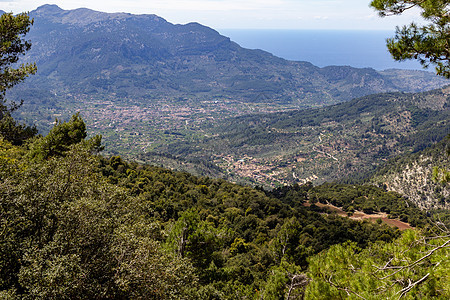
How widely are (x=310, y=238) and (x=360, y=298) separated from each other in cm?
2239

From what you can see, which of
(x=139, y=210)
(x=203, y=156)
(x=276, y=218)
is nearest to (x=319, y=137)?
(x=203, y=156)

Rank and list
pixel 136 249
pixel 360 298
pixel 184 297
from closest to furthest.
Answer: pixel 360 298
pixel 136 249
pixel 184 297

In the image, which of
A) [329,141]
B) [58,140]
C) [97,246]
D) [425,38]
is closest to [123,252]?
[97,246]

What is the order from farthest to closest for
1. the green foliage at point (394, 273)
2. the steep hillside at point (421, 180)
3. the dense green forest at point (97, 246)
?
the steep hillside at point (421, 180)
the dense green forest at point (97, 246)
the green foliage at point (394, 273)

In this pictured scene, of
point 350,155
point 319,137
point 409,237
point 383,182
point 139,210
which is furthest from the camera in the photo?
point 319,137

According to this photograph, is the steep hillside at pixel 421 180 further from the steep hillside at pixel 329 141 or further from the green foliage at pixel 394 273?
the green foliage at pixel 394 273

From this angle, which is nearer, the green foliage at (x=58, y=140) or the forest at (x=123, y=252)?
the forest at (x=123, y=252)

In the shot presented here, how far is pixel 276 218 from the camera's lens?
33.2m

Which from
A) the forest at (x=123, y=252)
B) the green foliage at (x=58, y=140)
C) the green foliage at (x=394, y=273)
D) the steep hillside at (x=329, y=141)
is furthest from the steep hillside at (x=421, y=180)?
the green foliage at (x=58, y=140)

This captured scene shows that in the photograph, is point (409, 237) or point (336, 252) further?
point (336, 252)

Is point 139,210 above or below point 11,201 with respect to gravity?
below

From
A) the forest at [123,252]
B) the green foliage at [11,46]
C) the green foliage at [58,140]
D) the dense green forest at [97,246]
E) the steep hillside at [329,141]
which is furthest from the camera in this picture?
the steep hillside at [329,141]

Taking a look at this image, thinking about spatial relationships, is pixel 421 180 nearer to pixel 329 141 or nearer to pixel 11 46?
pixel 11 46

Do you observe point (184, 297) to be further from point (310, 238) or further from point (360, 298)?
point (310, 238)
